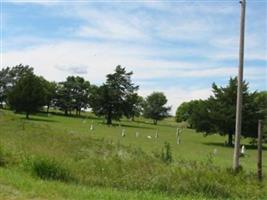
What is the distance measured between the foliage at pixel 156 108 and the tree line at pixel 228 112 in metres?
81.3

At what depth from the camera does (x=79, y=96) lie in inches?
5364

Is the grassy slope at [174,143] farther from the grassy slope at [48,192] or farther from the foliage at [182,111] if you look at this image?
the foliage at [182,111]

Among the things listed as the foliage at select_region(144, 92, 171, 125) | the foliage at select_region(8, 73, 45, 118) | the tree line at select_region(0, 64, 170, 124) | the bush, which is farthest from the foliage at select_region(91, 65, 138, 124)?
the bush

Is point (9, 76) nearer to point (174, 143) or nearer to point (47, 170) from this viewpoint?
point (174, 143)

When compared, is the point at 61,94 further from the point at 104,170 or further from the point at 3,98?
the point at 104,170

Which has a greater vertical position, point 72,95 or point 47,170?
point 72,95

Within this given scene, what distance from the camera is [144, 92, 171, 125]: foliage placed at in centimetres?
15138

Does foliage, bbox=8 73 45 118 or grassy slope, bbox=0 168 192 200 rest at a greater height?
foliage, bbox=8 73 45 118

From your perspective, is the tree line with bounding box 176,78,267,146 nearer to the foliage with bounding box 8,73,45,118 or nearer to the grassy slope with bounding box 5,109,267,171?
the grassy slope with bounding box 5,109,267,171

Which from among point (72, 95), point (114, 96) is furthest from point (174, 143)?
point (72, 95)

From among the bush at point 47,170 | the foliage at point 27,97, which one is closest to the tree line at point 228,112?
the foliage at point 27,97

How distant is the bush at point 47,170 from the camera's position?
16.1 meters

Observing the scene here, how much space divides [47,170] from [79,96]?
121 metres

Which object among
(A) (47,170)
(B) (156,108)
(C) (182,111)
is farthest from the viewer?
(C) (182,111)
